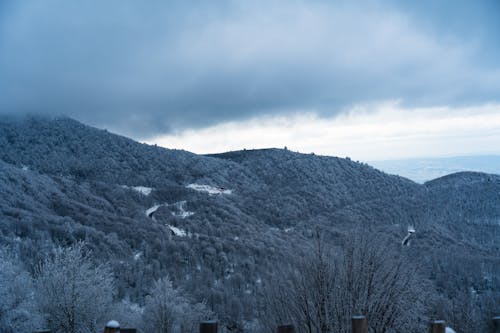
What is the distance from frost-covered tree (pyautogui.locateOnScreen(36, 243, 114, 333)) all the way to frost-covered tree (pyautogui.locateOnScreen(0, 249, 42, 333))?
60 centimetres

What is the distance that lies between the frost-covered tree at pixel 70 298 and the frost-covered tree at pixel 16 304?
0.60m

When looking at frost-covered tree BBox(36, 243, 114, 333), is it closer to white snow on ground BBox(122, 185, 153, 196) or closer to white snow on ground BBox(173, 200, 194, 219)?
white snow on ground BBox(173, 200, 194, 219)

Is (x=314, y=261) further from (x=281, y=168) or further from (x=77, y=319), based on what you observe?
(x=281, y=168)

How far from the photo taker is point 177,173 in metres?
68.9

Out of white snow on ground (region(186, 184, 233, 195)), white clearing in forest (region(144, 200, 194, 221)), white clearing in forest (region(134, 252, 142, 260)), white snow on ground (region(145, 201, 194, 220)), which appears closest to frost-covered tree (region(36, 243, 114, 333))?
white clearing in forest (region(134, 252, 142, 260))

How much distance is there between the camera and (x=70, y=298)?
17359 mm

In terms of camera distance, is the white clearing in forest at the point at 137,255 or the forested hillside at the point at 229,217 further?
the white clearing in forest at the point at 137,255

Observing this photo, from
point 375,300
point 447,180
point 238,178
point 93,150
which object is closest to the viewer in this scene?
point 375,300

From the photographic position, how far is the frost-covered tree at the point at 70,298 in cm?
1714

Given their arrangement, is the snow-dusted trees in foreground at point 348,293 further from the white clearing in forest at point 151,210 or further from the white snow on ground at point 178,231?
the white clearing in forest at point 151,210

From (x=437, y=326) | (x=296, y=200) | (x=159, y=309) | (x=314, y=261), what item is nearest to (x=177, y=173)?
(x=296, y=200)

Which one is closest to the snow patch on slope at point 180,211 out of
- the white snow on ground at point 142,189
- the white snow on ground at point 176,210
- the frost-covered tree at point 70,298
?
the white snow on ground at point 176,210

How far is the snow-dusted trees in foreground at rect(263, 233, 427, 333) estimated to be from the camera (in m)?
12.3

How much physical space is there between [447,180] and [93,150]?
3229 inches
